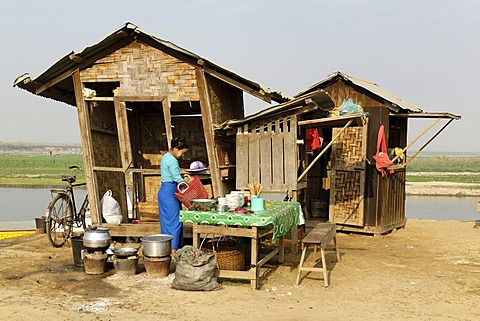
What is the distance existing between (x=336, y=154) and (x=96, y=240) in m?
5.60

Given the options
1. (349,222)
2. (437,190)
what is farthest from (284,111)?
(437,190)

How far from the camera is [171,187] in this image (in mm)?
7160

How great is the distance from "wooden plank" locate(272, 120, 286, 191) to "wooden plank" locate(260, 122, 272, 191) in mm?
62

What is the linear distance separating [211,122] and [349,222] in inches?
159

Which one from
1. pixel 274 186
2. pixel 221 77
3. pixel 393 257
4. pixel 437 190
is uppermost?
pixel 221 77

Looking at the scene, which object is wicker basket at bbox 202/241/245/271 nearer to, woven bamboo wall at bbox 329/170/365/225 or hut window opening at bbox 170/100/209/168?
hut window opening at bbox 170/100/209/168

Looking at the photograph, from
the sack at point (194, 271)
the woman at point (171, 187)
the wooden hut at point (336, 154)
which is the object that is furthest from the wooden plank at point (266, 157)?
the sack at point (194, 271)

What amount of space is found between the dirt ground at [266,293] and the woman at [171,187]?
0.83 meters

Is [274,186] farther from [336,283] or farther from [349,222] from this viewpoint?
[349,222]

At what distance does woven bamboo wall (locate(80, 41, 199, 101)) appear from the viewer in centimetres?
829

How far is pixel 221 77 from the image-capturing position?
26.8ft

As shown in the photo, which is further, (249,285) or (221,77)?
(221,77)

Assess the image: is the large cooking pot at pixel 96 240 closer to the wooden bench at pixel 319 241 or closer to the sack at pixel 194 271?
the sack at pixel 194 271

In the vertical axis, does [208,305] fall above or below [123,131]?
below
